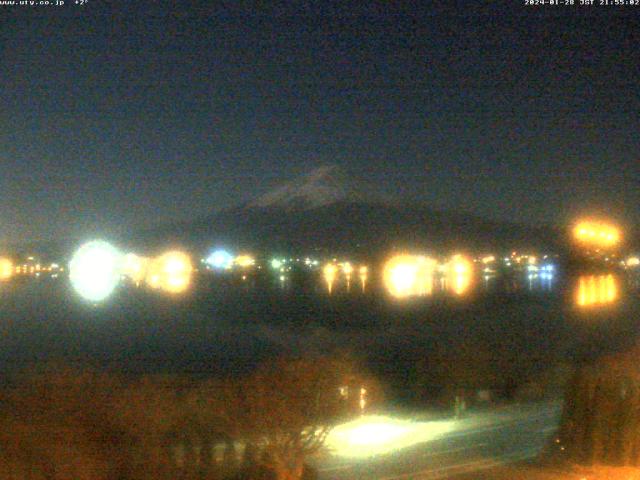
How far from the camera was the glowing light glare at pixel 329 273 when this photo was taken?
134ft

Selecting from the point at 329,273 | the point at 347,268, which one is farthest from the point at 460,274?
the point at 329,273

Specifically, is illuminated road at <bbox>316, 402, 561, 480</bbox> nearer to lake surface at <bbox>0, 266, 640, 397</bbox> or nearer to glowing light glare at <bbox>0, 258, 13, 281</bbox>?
lake surface at <bbox>0, 266, 640, 397</bbox>

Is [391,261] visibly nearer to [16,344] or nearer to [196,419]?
[16,344]

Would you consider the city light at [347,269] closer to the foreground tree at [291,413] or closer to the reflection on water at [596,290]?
the reflection on water at [596,290]

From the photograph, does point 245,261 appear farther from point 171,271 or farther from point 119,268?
point 119,268

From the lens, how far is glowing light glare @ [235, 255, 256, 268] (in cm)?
4769

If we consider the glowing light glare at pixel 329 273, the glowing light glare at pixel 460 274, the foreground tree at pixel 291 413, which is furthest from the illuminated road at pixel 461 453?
the glowing light glare at pixel 329 273

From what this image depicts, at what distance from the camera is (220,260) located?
1922 inches

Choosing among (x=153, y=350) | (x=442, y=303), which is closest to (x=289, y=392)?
(x=153, y=350)

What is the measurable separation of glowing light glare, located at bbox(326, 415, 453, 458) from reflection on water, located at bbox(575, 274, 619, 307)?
16059mm

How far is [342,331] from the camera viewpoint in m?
26.8

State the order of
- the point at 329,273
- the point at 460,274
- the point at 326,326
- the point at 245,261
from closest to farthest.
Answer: the point at 326,326
the point at 329,273
the point at 245,261
the point at 460,274

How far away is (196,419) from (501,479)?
11.8 feet

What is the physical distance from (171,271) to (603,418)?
37823 mm
